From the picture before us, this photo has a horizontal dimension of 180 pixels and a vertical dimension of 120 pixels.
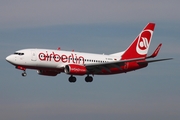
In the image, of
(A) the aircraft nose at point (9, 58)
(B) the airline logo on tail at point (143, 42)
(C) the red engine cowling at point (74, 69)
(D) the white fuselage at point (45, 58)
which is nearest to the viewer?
(D) the white fuselage at point (45, 58)

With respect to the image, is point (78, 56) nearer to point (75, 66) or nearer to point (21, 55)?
point (75, 66)

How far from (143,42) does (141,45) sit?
2.72ft

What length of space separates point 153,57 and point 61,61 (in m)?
15.0

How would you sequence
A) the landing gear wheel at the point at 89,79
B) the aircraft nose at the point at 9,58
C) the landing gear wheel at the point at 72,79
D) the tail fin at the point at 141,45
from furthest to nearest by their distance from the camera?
the tail fin at the point at 141,45 → the landing gear wheel at the point at 89,79 → the landing gear wheel at the point at 72,79 → the aircraft nose at the point at 9,58

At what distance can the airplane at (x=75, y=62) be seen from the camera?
3671 inches

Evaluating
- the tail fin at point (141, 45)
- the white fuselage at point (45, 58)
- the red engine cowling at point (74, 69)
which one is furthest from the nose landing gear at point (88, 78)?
the tail fin at point (141, 45)

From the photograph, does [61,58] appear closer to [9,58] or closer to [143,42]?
[9,58]

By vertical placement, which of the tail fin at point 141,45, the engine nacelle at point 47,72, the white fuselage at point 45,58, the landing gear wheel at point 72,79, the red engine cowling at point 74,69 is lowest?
the landing gear wheel at point 72,79

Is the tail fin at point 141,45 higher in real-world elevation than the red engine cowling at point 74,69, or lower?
higher

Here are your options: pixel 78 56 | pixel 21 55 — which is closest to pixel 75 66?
pixel 78 56

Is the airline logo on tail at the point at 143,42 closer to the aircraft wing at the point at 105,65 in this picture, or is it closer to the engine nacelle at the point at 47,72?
the aircraft wing at the point at 105,65

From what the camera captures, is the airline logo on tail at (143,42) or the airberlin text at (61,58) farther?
the airline logo on tail at (143,42)

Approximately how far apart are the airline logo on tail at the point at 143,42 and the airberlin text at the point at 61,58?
47.7ft

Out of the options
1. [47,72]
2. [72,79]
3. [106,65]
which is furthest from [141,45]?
[47,72]
